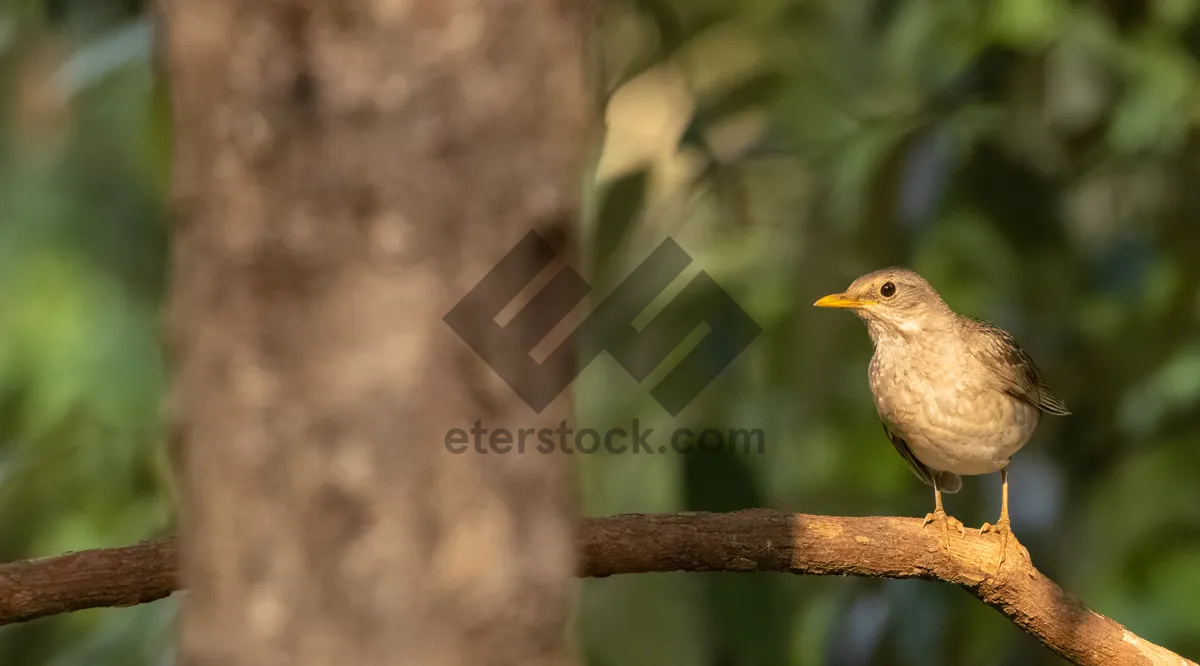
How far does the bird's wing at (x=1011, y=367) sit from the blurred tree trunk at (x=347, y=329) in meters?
2.50

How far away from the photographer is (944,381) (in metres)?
3.42

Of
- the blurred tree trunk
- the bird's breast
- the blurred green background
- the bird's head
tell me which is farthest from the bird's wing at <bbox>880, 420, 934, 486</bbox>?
the blurred tree trunk

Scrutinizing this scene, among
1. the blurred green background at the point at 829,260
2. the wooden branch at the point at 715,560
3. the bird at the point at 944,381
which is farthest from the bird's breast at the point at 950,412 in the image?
the blurred green background at the point at 829,260

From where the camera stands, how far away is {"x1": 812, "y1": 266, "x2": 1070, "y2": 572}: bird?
3.37 meters

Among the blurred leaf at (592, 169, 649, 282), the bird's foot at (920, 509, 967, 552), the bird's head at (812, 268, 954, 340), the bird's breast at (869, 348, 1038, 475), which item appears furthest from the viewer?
the blurred leaf at (592, 169, 649, 282)

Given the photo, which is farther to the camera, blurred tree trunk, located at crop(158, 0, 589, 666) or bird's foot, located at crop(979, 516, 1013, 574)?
bird's foot, located at crop(979, 516, 1013, 574)

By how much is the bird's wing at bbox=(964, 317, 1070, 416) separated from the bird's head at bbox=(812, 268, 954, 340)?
11cm

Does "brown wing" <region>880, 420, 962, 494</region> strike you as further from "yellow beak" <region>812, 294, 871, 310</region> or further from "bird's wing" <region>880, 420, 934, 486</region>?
"yellow beak" <region>812, 294, 871, 310</region>

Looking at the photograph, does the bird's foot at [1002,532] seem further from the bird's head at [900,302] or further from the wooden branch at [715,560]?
the bird's head at [900,302]

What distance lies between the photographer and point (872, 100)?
554 centimetres

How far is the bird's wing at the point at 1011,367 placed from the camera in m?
3.46

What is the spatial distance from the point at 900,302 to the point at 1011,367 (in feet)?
1.16

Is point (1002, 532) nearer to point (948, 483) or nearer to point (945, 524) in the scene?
point (945, 524)

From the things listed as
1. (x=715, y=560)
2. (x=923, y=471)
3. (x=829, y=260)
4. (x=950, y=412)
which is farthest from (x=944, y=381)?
(x=829, y=260)
